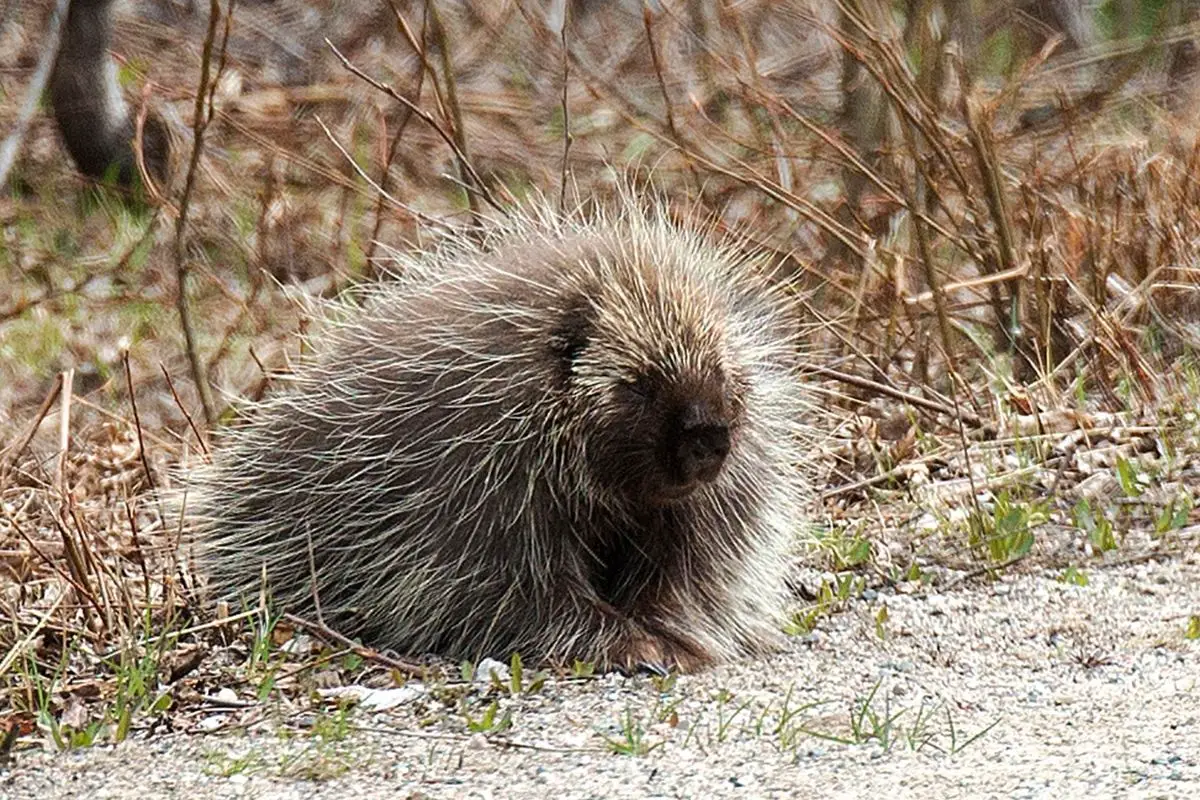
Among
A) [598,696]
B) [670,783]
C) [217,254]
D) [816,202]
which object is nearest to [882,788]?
[670,783]

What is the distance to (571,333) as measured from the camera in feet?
13.6

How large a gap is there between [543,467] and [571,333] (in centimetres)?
31

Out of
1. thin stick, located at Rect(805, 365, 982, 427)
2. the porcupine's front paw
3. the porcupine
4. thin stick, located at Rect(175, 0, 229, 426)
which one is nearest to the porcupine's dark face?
the porcupine's front paw

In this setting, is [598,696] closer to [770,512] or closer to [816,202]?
Result: [770,512]

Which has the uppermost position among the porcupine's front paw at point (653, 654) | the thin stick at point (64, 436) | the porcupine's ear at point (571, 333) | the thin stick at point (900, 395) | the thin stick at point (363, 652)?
the porcupine's ear at point (571, 333)

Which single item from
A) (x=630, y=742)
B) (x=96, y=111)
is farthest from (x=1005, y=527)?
(x=96, y=111)

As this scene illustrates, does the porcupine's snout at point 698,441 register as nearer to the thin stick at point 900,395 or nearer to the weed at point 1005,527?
the weed at point 1005,527

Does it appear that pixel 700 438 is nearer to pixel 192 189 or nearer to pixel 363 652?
pixel 363 652

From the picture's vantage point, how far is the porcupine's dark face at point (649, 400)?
402 centimetres

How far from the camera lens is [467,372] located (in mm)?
4254

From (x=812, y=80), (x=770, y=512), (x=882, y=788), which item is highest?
(x=812, y=80)

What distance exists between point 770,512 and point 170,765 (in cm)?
167

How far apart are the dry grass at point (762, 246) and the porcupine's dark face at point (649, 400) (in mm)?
696

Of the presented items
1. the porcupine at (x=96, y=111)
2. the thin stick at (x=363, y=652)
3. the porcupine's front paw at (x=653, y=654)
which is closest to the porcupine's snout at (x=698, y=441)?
the porcupine's front paw at (x=653, y=654)
